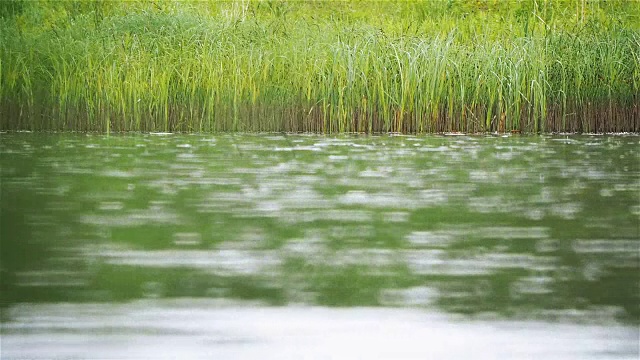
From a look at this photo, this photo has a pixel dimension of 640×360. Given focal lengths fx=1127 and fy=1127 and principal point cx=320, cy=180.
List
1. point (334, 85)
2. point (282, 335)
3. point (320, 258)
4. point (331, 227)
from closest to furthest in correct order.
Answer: point (282, 335) → point (320, 258) → point (331, 227) → point (334, 85)

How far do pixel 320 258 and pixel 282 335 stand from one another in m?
1.40

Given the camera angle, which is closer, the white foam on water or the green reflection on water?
the white foam on water

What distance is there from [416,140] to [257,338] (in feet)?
26.9

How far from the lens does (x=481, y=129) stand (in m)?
12.5

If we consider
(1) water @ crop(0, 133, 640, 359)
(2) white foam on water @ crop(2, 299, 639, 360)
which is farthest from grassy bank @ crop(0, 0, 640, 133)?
(2) white foam on water @ crop(2, 299, 639, 360)

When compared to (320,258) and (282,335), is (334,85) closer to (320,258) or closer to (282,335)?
(320,258)

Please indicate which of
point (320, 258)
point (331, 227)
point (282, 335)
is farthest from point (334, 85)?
point (282, 335)

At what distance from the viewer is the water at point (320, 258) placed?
3.41 meters

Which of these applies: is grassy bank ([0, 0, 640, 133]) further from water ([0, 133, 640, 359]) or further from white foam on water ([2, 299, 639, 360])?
white foam on water ([2, 299, 639, 360])

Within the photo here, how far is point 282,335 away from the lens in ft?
11.2

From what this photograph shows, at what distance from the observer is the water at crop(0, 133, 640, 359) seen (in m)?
3.41

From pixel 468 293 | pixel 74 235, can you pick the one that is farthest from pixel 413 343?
pixel 74 235

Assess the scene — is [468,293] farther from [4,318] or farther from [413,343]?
[4,318]

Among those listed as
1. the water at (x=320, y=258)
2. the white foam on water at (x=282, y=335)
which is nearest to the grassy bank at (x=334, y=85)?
the water at (x=320, y=258)
